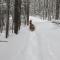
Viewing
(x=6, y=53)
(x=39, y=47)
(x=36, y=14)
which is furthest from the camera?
(x=36, y=14)

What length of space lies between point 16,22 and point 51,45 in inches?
262

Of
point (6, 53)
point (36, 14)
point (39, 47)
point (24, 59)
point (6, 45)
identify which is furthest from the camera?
point (36, 14)

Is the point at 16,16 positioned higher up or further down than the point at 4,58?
higher up

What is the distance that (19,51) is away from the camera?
37.0 ft

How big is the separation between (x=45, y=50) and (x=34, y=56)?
58.4 inches

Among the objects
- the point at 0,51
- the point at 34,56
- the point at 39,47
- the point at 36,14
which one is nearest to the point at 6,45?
the point at 0,51

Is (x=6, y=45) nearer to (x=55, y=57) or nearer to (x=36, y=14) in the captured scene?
(x=55, y=57)

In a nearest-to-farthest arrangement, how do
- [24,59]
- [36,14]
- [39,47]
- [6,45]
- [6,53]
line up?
[24,59], [6,53], [39,47], [6,45], [36,14]

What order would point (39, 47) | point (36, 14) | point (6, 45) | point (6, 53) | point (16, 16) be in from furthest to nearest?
1. point (36, 14)
2. point (16, 16)
3. point (6, 45)
4. point (39, 47)
5. point (6, 53)

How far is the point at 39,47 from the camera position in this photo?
1218cm

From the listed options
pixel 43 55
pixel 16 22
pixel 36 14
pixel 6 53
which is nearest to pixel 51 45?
pixel 43 55

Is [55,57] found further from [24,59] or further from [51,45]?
[51,45]

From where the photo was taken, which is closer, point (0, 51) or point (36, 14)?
point (0, 51)

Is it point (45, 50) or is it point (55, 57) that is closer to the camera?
point (55, 57)
